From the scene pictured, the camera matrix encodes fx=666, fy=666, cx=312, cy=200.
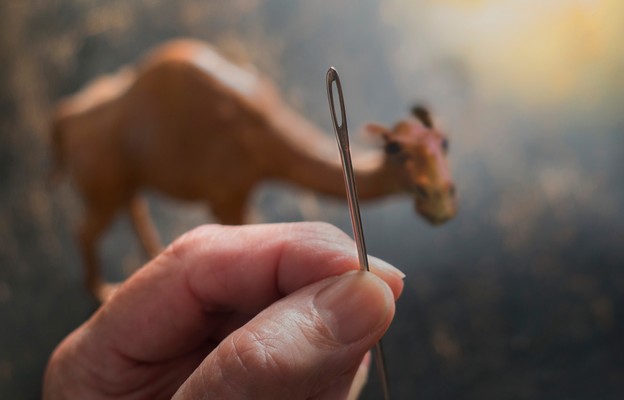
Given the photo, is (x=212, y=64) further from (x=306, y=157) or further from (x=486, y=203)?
(x=486, y=203)

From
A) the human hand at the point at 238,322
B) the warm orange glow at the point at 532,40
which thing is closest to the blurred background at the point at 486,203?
the warm orange glow at the point at 532,40

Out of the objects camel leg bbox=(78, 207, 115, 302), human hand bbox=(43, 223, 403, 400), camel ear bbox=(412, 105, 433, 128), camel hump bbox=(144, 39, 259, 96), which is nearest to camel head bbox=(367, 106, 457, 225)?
camel ear bbox=(412, 105, 433, 128)

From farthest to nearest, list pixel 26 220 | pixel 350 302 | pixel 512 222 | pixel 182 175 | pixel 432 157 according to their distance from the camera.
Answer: pixel 26 220 → pixel 182 175 → pixel 512 222 → pixel 432 157 → pixel 350 302

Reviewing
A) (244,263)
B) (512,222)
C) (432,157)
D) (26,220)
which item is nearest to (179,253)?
(244,263)

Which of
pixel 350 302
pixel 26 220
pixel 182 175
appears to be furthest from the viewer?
pixel 26 220

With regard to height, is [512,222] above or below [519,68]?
below

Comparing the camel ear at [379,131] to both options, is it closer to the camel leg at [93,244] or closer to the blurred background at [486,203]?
the blurred background at [486,203]

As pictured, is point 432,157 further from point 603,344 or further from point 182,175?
point 182,175
